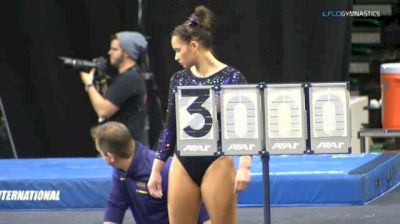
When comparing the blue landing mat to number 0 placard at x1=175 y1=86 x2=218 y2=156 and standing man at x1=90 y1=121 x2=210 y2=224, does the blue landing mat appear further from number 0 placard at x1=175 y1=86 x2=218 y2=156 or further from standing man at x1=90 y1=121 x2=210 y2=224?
number 0 placard at x1=175 y1=86 x2=218 y2=156

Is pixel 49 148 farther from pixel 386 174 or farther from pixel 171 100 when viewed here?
pixel 171 100

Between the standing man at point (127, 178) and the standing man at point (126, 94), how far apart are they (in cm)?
172

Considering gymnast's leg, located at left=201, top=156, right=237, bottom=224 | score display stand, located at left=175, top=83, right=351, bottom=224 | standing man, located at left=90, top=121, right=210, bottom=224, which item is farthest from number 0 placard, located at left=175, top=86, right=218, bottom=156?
standing man, located at left=90, top=121, right=210, bottom=224

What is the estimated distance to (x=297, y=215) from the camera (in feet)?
19.0

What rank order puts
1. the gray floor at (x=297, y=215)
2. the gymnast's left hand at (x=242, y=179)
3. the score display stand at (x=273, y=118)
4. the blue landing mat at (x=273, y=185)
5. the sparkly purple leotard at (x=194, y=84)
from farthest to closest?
the blue landing mat at (x=273, y=185) → the gray floor at (x=297, y=215) → the sparkly purple leotard at (x=194, y=84) → the score display stand at (x=273, y=118) → the gymnast's left hand at (x=242, y=179)

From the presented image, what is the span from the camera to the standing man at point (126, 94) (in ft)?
19.8

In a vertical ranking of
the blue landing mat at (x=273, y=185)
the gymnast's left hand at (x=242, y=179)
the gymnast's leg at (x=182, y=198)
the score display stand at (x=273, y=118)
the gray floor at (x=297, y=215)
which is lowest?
the gray floor at (x=297, y=215)

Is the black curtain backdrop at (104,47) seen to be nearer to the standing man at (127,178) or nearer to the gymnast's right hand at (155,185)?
the standing man at (127,178)

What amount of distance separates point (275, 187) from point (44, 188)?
1.48 metres

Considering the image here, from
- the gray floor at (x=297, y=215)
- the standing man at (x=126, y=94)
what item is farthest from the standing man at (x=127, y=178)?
the standing man at (x=126, y=94)

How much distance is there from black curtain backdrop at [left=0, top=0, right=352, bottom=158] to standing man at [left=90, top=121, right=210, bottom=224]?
3.83 meters

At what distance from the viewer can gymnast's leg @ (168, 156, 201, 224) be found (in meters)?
4.09

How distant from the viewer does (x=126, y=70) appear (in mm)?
6129

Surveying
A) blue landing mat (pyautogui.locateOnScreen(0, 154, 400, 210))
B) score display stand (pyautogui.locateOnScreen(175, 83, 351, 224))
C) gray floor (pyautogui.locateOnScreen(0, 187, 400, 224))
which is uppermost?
score display stand (pyautogui.locateOnScreen(175, 83, 351, 224))
